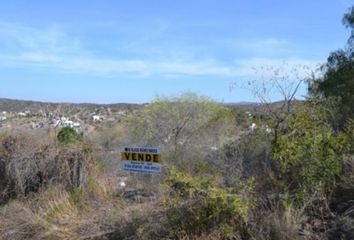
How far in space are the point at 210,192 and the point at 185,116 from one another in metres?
15.3

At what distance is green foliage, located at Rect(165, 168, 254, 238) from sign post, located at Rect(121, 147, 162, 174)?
203 centimetres

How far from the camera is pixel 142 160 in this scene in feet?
39.1

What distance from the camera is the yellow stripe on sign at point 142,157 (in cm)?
1169

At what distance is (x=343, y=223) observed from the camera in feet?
27.7

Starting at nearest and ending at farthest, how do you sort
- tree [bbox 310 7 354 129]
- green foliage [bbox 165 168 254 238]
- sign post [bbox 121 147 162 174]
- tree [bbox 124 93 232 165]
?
green foliage [bbox 165 168 254 238] < sign post [bbox 121 147 162 174] < tree [bbox 310 7 354 129] < tree [bbox 124 93 232 165]

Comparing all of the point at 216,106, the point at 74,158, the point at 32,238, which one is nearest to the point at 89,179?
the point at 74,158

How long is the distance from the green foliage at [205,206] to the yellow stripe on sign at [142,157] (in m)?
2.06

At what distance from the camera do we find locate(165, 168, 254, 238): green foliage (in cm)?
885

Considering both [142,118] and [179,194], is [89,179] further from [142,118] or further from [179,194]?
[142,118]

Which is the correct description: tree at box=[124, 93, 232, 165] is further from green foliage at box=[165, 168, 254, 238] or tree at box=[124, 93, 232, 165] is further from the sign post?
green foliage at box=[165, 168, 254, 238]

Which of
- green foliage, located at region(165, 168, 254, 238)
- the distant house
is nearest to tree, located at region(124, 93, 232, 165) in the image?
the distant house

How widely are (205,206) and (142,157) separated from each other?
3.04 meters

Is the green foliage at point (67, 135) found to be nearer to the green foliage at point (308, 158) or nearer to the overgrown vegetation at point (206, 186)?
the overgrown vegetation at point (206, 186)

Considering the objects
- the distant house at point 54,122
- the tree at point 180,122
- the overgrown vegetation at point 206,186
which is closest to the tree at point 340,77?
the overgrown vegetation at point 206,186
